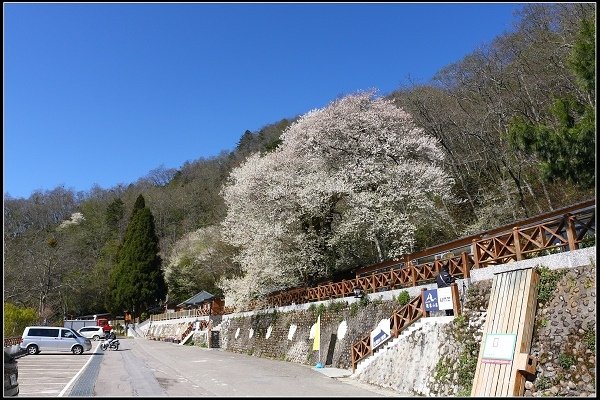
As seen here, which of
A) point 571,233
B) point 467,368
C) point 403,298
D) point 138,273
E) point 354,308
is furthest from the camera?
point 138,273

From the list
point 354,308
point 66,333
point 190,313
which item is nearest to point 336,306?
point 354,308

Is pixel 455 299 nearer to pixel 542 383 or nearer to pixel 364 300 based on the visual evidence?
pixel 542 383

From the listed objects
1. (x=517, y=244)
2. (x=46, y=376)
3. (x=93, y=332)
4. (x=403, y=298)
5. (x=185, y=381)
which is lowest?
(x=93, y=332)

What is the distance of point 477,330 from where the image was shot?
33.3ft

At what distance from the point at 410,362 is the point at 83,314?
59.4 metres

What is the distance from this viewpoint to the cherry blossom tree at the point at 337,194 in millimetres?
22266

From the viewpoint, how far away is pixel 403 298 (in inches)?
550

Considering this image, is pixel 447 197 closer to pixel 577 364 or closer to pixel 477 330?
pixel 477 330

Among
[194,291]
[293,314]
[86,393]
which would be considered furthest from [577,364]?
[194,291]

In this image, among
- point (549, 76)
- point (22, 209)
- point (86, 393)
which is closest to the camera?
point (86, 393)

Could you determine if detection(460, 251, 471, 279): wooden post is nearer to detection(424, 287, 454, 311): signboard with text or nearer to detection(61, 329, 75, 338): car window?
detection(424, 287, 454, 311): signboard with text

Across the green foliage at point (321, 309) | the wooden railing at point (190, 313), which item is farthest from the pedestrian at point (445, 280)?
the wooden railing at point (190, 313)

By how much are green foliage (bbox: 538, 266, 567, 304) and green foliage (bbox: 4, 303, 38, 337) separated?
103 ft

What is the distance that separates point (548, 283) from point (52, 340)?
990 inches
